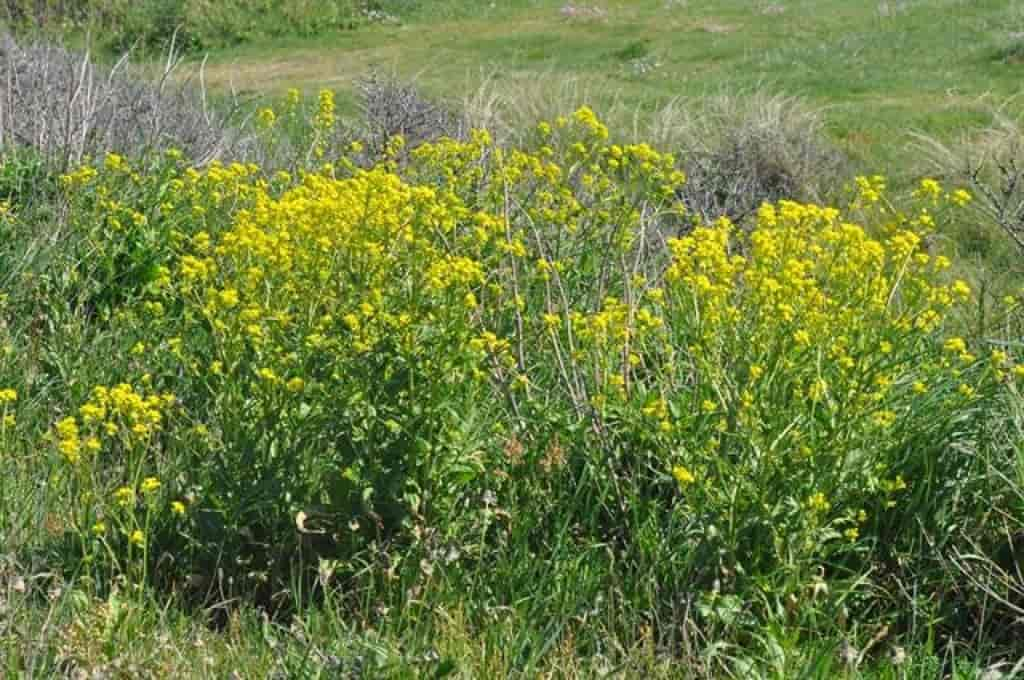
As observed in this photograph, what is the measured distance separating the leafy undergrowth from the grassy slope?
30.7 ft

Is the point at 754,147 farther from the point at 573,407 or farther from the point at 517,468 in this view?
the point at 517,468

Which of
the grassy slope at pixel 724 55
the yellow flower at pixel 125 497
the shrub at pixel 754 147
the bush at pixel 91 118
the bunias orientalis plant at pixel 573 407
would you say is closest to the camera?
the yellow flower at pixel 125 497

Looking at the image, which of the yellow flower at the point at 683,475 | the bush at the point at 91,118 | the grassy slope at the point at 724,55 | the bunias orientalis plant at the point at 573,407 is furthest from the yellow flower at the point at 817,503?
the grassy slope at the point at 724,55

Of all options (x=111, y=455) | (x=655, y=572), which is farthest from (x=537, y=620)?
(x=111, y=455)

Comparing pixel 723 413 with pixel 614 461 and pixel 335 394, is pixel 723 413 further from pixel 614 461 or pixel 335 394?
pixel 335 394

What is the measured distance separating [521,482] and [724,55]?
17550 mm

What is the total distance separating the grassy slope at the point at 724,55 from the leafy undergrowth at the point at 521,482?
369 inches

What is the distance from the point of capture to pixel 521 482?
13.5 feet

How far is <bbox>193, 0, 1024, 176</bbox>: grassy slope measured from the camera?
15.9 meters

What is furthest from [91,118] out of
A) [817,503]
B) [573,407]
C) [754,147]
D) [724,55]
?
[724,55]

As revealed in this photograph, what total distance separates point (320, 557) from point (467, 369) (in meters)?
0.60

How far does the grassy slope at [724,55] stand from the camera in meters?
15.9

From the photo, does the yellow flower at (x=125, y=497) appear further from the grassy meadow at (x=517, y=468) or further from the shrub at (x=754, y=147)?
the shrub at (x=754, y=147)

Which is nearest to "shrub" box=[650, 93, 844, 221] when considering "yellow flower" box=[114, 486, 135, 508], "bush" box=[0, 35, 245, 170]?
"bush" box=[0, 35, 245, 170]
